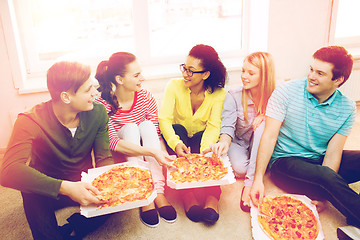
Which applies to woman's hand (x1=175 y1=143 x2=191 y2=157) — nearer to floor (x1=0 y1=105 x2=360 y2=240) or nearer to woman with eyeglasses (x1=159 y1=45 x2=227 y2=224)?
woman with eyeglasses (x1=159 y1=45 x2=227 y2=224)

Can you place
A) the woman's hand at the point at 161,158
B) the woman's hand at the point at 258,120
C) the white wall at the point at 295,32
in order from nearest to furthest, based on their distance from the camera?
the woman's hand at the point at 161,158 < the woman's hand at the point at 258,120 < the white wall at the point at 295,32

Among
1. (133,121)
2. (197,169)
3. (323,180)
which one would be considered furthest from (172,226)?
(323,180)

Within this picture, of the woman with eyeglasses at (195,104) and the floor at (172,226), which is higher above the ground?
the woman with eyeglasses at (195,104)

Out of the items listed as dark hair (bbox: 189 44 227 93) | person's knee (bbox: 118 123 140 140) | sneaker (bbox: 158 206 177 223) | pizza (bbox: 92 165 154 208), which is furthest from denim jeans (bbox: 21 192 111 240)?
dark hair (bbox: 189 44 227 93)

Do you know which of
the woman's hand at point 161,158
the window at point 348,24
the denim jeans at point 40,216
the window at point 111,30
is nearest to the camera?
the denim jeans at point 40,216

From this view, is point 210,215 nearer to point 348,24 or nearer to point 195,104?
point 195,104

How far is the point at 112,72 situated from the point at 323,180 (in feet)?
4.92

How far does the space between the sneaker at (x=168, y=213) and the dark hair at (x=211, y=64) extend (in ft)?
3.01

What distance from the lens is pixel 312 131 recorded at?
1.91 m

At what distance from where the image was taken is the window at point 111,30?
2.70 m

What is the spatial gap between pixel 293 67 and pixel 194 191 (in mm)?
1998

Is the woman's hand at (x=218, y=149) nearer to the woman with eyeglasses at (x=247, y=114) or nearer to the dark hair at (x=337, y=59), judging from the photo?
the woman with eyeglasses at (x=247, y=114)

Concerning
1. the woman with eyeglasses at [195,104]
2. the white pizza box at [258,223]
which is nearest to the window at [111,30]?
the woman with eyeglasses at [195,104]

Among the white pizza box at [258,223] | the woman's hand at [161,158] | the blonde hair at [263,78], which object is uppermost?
the blonde hair at [263,78]
